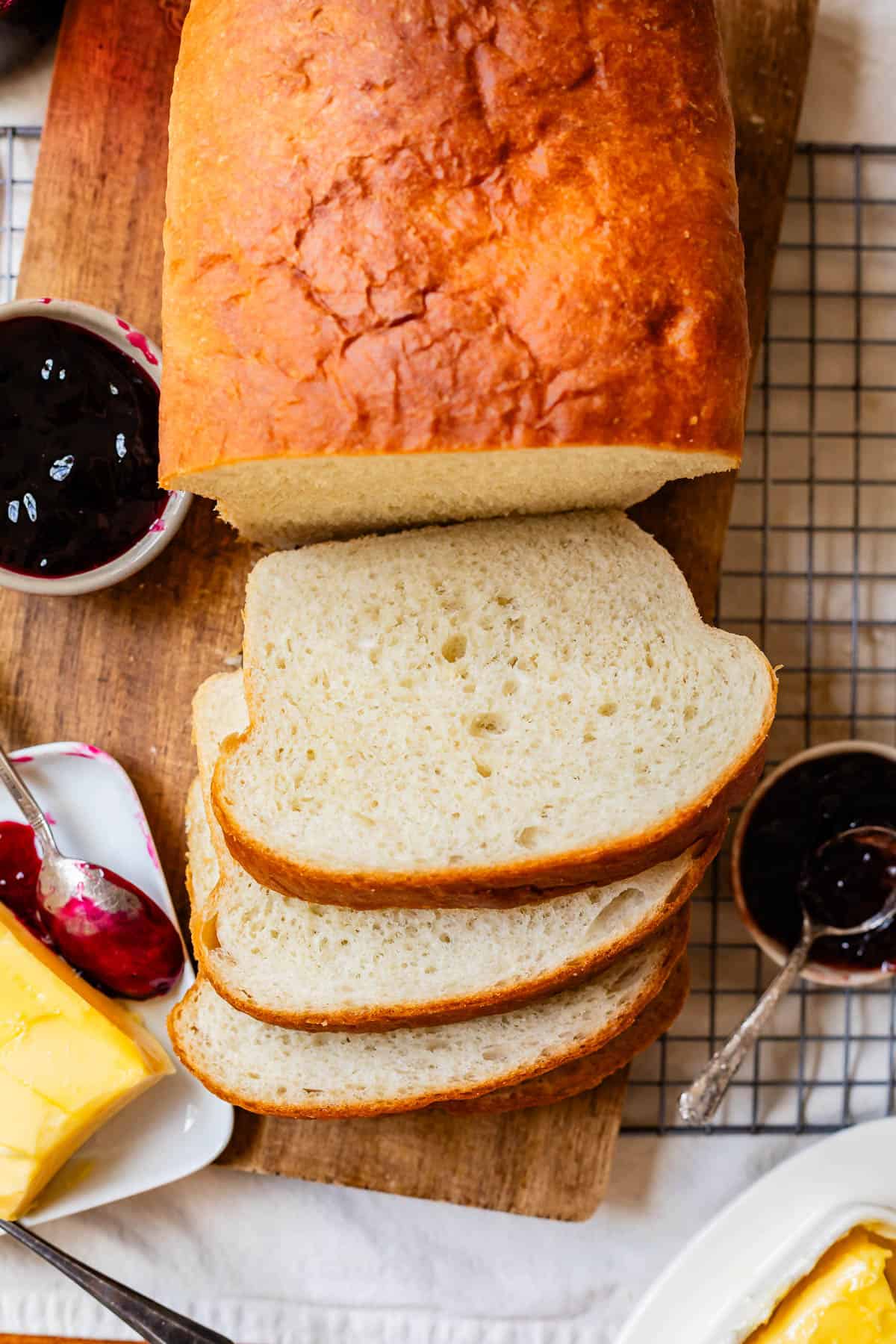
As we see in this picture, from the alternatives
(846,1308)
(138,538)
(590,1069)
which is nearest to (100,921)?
(138,538)

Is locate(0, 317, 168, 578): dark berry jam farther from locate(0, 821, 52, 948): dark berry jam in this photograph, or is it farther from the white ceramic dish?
the white ceramic dish

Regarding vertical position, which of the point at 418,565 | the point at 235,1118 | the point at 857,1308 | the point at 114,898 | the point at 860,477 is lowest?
the point at 857,1308

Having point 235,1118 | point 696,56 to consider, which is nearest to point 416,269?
point 696,56

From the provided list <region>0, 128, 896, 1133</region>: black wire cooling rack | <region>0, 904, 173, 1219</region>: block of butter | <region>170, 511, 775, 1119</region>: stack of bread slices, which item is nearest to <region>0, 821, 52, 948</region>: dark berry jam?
<region>0, 904, 173, 1219</region>: block of butter

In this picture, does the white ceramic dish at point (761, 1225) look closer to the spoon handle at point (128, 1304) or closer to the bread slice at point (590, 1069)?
the bread slice at point (590, 1069)

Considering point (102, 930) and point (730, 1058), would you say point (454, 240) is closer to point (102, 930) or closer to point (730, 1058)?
point (102, 930)

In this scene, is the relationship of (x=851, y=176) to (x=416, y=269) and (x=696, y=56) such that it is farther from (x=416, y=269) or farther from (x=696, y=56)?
(x=416, y=269)

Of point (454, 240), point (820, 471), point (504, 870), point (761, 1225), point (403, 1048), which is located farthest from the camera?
point (820, 471)

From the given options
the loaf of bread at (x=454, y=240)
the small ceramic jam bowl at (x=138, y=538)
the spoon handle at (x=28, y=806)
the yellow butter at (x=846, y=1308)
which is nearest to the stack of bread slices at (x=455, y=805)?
the small ceramic jam bowl at (x=138, y=538)
